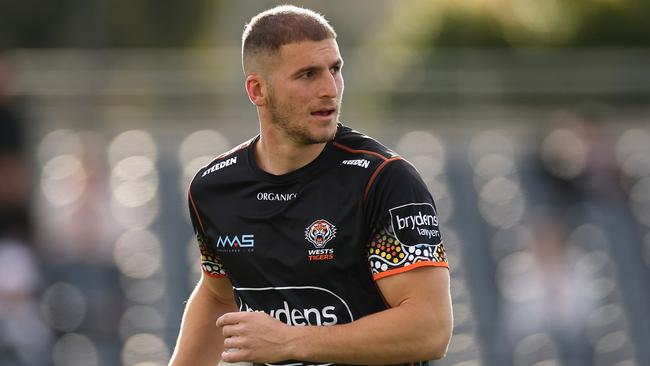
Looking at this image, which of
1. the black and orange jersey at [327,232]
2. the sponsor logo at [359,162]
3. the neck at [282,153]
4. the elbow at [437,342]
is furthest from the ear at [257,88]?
the elbow at [437,342]

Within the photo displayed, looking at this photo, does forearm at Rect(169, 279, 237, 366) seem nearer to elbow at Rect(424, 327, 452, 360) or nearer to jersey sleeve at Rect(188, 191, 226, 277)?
jersey sleeve at Rect(188, 191, 226, 277)

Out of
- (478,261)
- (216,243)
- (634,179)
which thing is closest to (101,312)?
(478,261)

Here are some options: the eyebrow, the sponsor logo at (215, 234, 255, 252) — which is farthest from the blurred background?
the eyebrow

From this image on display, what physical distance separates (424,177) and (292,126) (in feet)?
23.2

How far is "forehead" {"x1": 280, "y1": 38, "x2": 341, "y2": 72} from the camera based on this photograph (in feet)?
17.7

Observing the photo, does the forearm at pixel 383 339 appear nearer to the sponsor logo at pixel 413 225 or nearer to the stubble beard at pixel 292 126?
the sponsor logo at pixel 413 225

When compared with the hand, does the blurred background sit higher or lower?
higher

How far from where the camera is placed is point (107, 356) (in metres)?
11.3

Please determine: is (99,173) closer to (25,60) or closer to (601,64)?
(25,60)

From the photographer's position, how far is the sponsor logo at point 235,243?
18.4 feet

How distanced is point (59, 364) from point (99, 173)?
6.22 feet

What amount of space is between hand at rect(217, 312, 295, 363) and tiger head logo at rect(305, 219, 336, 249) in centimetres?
34

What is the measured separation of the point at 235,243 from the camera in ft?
18.6

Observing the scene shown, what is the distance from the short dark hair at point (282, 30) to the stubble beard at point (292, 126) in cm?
20
